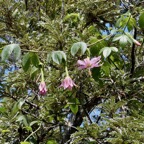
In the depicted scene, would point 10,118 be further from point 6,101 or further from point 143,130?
point 143,130

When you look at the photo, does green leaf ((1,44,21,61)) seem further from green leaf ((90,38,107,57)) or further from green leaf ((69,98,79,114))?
green leaf ((69,98,79,114))

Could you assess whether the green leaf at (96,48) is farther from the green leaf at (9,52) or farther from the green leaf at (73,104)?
the green leaf at (73,104)

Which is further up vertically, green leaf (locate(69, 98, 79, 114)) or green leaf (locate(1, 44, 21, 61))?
green leaf (locate(1, 44, 21, 61))

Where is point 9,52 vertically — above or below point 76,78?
above

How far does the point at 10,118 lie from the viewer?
1.57 m

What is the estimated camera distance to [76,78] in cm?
149

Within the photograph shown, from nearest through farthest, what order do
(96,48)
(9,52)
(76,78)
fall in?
(9,52) → (96,48) → (76,78)

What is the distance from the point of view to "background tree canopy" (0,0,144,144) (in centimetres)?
112

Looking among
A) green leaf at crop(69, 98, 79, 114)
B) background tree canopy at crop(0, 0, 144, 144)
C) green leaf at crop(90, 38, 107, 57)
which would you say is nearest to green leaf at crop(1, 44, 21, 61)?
background tree canopy at crop(0, 0, 144, 144)

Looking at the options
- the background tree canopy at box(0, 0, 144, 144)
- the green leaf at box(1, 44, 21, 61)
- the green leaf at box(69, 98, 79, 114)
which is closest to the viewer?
the green leaf at box(1, 44, 21, 61)

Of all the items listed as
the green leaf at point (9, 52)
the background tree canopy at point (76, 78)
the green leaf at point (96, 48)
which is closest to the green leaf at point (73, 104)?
the background tree canopy at point (76, 78)

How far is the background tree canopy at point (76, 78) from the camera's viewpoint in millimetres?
1123

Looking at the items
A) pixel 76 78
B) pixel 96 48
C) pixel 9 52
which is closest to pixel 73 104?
pixel 76 78

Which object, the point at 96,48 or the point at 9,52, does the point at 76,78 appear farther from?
the point at 9,52
